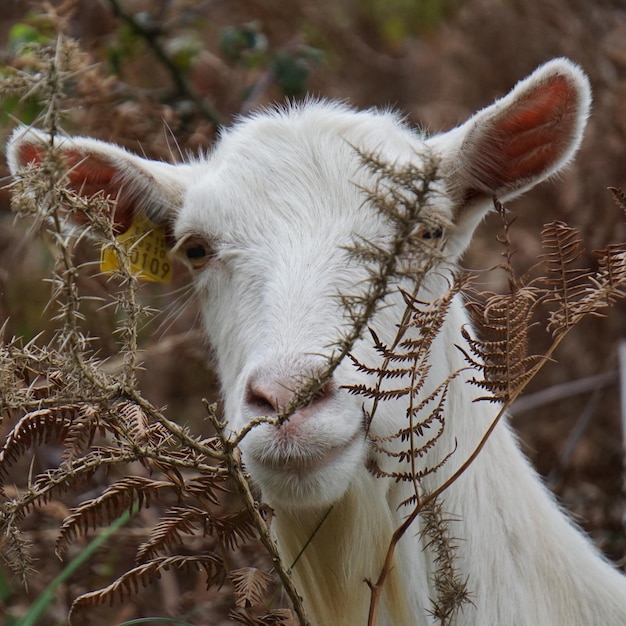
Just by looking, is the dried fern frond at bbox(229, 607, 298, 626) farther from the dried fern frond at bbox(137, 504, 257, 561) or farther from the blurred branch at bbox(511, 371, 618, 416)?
the blurred branch at bbox(511, 371, 618, 416)

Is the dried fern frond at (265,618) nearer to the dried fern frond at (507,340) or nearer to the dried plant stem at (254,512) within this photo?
the dried plant stem at (254,512)

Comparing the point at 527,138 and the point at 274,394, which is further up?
the point at 527,138

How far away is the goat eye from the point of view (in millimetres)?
3764

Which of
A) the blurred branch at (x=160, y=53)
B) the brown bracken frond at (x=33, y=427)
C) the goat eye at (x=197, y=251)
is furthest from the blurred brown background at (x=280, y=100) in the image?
the brown bracken frond at (x=33, y=427)

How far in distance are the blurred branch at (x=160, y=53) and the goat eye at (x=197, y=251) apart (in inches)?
112

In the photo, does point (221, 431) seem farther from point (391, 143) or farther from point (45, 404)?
point (391, 143)

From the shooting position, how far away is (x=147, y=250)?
4227 mm

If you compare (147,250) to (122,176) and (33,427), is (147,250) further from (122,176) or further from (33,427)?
(33,427)

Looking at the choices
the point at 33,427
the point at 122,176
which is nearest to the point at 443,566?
the point at 33,427

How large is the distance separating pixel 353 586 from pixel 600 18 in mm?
6368

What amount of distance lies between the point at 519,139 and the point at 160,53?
374cm

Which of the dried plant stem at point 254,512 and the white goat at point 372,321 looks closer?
the dried plant stem at point 254,512

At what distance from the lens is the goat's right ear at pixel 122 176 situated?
3.90 metres

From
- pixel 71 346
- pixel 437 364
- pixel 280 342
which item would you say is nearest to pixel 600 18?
pixel 437 364
